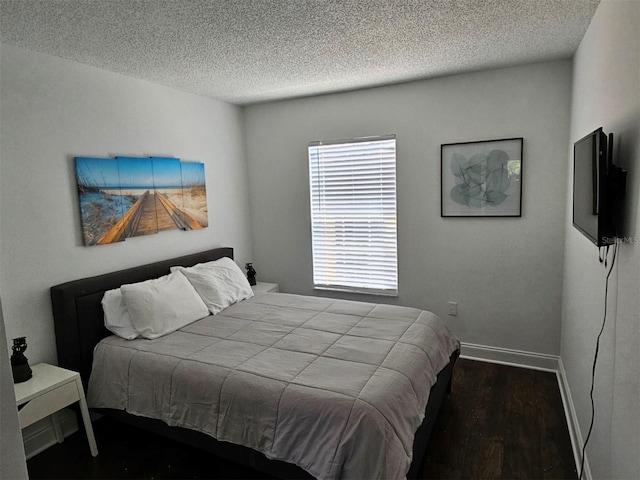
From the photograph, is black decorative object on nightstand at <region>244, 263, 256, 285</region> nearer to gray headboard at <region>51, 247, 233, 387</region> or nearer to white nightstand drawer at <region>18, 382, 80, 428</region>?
gray headboard at <region>51, 247, 233, 387</region>

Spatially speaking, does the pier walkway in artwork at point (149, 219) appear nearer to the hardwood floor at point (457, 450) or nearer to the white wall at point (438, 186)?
the white wall at point (438, 186)

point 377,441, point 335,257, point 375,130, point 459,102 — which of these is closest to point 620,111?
point 377,441

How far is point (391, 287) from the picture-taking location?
4.04 metres

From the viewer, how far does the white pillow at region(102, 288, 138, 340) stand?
2.79 metres

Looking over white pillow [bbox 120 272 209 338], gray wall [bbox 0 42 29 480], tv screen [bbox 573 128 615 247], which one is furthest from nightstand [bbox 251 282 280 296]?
gray wall [bbox 0 42 29 480]

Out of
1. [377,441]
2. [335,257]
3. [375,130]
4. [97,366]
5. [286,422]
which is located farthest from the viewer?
[335,257]

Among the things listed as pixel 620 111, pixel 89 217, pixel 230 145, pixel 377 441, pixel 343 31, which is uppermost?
pixel 343 31

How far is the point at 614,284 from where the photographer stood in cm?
166

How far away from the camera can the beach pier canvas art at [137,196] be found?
9.56 feet

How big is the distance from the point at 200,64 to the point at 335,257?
2.26 m

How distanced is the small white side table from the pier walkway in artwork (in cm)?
97

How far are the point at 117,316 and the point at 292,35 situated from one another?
2.26m

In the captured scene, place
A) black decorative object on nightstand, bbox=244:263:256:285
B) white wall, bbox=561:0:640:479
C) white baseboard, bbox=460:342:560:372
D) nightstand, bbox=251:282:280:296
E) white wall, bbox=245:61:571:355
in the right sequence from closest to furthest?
1. white wall, bbox=561:0:640:479
2. white wall, bbox=245:61:571:355
3. white baseboard, bbox=460:342:560:372
4. nightstand, bbox=251:282:280:296
5. black decorative object on nightstand, bbox=244:263:256:285

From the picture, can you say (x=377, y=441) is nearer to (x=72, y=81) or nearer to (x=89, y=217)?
(x=89, y=217)
